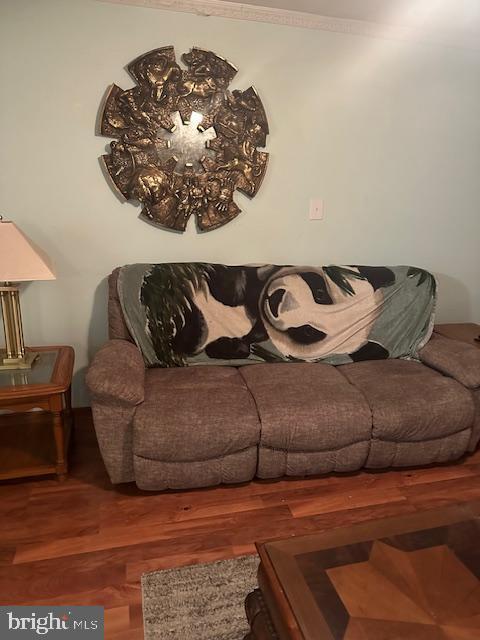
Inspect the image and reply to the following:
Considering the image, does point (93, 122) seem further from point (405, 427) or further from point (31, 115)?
point (405, 427)

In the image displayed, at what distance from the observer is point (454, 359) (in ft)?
7.36

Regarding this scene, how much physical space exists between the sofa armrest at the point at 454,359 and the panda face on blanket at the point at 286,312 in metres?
0.26

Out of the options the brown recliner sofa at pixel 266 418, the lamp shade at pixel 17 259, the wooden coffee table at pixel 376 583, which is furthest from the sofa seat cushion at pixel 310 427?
the lamp shade at pixel 17 259

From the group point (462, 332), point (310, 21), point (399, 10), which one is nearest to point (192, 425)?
point (462, 332)

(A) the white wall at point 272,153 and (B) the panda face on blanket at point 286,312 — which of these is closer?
(A) the white wall at point 272,153

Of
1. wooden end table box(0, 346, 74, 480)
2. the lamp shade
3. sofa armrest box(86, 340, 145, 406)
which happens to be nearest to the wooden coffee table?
sofa armrest box(86, 340, 145, 406)

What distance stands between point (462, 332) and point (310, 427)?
4.63 ft

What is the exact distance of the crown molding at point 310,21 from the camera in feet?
7.39

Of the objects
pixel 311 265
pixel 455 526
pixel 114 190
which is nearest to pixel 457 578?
pixel 455 526

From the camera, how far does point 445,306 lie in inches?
121

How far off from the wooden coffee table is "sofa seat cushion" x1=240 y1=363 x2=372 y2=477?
26.7 inches

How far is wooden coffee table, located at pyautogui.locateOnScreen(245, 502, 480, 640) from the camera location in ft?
3.05

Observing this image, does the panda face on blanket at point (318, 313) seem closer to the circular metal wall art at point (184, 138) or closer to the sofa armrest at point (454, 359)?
the sofa armrest at point (454, 359)

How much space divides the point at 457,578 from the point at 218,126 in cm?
230
